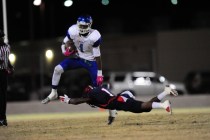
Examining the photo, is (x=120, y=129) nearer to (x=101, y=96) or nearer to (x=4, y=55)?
(x=101, y=96)

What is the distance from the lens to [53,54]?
25.6 meters

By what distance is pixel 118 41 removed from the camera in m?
34.1

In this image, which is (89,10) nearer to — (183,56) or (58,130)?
(183,56)

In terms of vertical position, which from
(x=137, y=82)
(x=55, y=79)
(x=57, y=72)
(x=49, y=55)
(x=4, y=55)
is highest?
(x=49, y=55)

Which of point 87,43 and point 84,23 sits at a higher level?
point 84,23

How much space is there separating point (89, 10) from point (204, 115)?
29267 millimetres

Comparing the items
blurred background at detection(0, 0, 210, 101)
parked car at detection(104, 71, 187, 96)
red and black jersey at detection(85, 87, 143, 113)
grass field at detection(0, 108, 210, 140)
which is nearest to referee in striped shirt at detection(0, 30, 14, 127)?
grass field at detection(0, 108, 210, 140)

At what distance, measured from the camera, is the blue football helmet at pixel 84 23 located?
40.5 ft

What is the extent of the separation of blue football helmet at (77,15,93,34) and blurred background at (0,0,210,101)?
221cm

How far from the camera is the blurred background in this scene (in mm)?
25125

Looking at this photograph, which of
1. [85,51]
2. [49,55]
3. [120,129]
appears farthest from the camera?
[49,55]

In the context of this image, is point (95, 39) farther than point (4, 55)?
No

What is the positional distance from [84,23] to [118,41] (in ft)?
A: 71.3

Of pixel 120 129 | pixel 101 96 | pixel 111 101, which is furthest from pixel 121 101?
pixel 120 129
